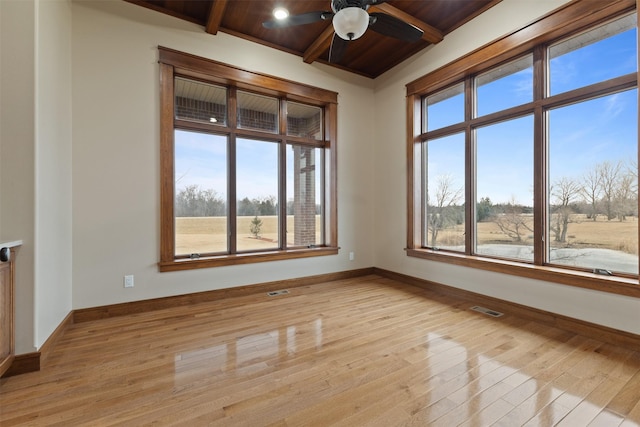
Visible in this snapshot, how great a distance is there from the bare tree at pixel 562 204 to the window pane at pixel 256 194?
344 centimetres

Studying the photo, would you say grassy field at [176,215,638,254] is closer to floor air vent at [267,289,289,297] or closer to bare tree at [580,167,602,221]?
bare tree at [580,167,602,221]

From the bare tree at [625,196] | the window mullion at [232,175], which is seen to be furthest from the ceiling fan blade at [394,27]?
the bare tree at [625,196]

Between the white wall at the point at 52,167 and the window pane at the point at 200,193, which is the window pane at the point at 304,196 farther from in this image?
the white wall at the point at 52,167

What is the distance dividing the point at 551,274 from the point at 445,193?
1.69 metres

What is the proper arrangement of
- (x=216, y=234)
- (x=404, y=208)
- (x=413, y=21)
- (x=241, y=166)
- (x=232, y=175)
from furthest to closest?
(x=404, y=208) < (x=241, y=166) < (x=232, y=175) < (x=216, y=234) < (x=413, y=21)

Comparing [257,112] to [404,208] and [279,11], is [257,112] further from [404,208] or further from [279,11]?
[404,208]

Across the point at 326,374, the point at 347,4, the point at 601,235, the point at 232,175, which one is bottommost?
the point at 326,374

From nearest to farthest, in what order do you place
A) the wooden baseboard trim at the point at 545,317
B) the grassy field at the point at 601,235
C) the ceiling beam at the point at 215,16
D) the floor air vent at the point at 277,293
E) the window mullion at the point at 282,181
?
the wooden baseboard trim at the point at 545,317
the grassy field at the point at 601,235
the ceiling beam at the point at 215,16
the floor air vent at the point at 277,293
the window mullion at the point at 282,181

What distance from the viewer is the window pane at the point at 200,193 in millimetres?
3627

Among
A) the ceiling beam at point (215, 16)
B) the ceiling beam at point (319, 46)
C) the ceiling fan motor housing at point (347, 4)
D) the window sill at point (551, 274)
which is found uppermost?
the ceiling beam at point (319, 46)

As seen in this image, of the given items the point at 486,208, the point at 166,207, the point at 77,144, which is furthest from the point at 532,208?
the point at 77,144

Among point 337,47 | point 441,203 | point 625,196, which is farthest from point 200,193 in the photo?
point 625,196

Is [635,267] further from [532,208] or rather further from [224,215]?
[224,215]

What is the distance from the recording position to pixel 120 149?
3.15m
